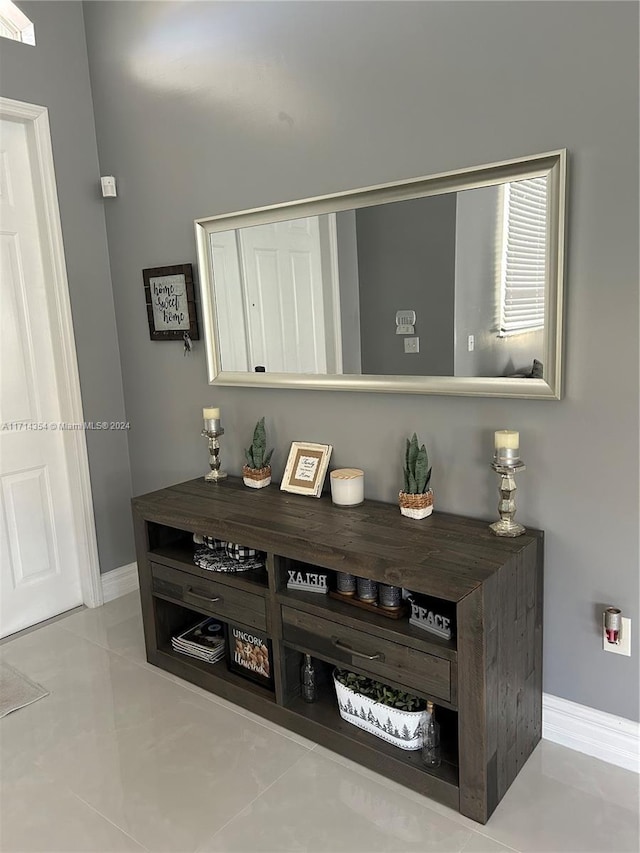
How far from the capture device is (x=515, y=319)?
1896 millimetres

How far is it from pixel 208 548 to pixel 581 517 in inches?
53.4

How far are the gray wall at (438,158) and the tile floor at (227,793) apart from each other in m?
0.35

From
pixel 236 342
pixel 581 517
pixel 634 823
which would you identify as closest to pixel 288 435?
pixel 236 342

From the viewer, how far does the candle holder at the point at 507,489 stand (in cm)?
188

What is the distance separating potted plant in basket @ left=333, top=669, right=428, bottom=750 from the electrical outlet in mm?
572

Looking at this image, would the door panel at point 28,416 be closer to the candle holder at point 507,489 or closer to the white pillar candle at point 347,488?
the white pillar candle at point 347,488

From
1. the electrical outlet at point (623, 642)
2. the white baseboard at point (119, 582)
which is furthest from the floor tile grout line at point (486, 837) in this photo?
the white baseboard at point (119, 582)

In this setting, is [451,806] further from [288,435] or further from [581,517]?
[288,435]

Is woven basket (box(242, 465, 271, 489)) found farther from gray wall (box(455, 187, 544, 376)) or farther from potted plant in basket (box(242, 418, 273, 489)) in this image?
gray wall (box(455, 187, 544, 376))

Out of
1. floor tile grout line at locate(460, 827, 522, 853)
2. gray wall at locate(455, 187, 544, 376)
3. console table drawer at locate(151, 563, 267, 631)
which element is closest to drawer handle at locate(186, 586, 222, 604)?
console table drawer at locate(151, 563, 267, 631)

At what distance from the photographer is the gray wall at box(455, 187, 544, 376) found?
1896 millimetres

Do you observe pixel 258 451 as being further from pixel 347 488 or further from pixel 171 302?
pixel 171 302

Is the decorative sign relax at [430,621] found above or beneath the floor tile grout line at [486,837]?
above

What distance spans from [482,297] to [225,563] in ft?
4.22
